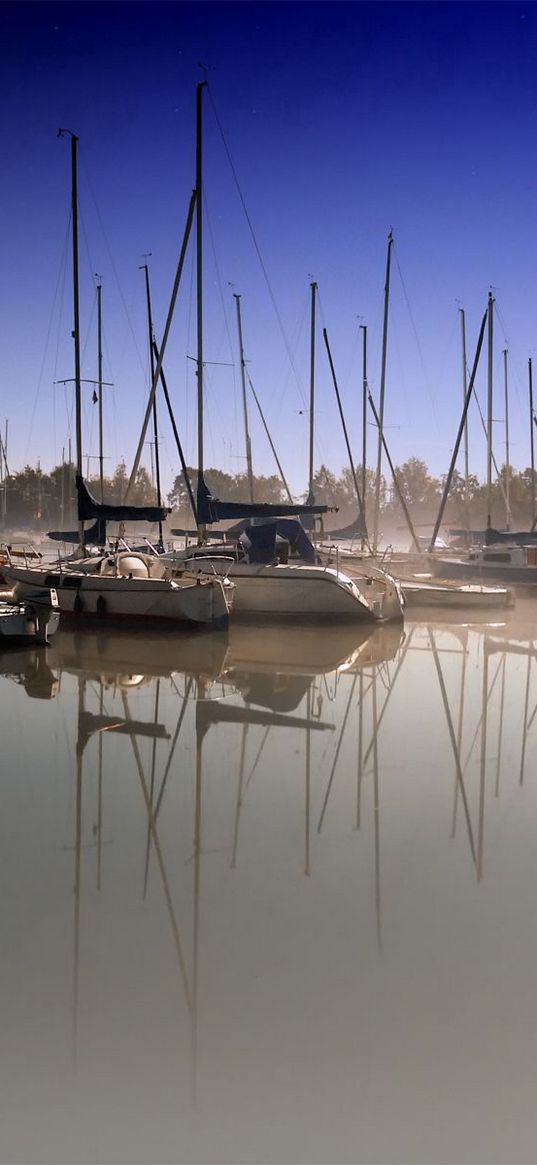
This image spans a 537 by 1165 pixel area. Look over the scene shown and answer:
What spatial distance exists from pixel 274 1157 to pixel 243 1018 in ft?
3.49

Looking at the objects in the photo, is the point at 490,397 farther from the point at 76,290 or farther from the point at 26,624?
the point at 26,624

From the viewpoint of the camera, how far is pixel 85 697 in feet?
47.1

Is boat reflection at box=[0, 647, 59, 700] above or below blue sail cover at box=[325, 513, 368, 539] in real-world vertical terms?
below

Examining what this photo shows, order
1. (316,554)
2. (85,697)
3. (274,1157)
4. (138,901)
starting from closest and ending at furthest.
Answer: (274,1157)
(138,901)
(85,697)
(316,554)

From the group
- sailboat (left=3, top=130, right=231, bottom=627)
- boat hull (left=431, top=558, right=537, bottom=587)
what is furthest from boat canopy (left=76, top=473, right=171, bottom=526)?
boat hull (left=431, top=558, right=537, bottom=587)

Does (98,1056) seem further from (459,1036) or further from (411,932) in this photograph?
(411,932)

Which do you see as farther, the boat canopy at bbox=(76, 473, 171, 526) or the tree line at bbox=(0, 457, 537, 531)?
the tree line at bbox=(0, 457, 537, 531)

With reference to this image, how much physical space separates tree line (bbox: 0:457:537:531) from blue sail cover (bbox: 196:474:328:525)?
4176 centimetres

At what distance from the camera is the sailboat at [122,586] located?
21984mm

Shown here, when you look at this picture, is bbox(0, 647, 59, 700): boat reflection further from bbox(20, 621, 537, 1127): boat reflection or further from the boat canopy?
the boat canopy

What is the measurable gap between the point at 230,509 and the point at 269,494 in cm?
11375

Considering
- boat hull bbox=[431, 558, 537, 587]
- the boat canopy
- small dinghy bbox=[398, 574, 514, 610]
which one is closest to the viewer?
the boat canopy

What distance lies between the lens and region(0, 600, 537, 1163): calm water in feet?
14.5

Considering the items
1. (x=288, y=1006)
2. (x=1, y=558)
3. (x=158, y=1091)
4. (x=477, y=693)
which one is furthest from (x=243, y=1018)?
(x=1, y=558)
